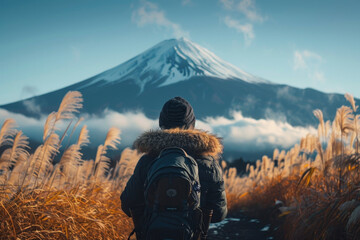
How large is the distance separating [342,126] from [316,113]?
795mm

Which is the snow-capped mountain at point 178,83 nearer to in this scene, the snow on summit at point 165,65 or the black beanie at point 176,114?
the snow on summit at point 165,65

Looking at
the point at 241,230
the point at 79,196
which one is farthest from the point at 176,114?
the point at 241,230

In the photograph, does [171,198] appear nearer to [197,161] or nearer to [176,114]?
[197,161]

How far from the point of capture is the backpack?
82.4 inches

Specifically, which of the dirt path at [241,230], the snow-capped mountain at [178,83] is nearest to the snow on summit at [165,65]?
the snow-capped mountain at [178,83]

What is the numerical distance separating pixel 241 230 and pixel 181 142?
469 centimetres

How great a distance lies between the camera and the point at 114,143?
17.6ft

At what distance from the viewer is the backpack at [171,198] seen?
6.86ft

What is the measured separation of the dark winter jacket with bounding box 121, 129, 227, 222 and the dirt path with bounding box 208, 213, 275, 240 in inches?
135

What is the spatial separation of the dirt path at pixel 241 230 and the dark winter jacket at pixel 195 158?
3428 millimetres

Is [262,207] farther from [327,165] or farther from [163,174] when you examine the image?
[163,174]

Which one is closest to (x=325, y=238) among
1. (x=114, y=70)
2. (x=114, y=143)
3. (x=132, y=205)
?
(x=132, y=205)

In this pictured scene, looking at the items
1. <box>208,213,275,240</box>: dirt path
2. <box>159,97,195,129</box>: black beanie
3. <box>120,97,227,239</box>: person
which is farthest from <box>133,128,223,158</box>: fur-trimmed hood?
<box>208,213,275,240</box>: dirt path

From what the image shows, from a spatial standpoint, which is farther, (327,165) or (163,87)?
(163,87)
